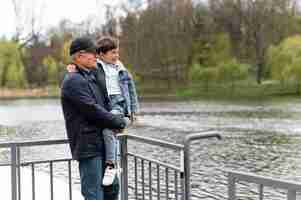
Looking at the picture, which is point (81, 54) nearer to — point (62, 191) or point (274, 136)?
point (62, 191)

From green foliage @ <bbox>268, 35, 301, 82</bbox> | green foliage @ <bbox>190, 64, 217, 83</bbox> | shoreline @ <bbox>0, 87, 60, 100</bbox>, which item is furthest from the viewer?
green foliage @ <bbox>190, 64, 217, 83</bbox>

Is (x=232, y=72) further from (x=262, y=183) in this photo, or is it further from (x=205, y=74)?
(x=262, y=183)

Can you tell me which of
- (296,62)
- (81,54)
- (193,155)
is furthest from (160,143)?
(296,62)

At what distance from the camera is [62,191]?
215 inches

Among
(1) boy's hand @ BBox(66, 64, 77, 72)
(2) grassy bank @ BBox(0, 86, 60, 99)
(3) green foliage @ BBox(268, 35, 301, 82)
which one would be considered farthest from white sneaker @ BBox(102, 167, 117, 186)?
(2) grassy bank @ BBox(0, 86, 60, 99)

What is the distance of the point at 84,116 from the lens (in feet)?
10.5

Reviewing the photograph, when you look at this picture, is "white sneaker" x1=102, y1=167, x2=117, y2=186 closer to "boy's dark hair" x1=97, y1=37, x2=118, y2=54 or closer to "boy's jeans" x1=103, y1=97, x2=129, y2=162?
"boy's jeans" x1=103, y1=97, x2=129, y2=162

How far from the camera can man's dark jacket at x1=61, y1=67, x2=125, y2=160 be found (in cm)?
317

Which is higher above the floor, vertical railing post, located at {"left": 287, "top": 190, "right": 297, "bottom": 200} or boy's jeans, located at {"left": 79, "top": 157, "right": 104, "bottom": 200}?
vertical railing post, located at {"left": 287, "top": 190, "right": 297, "bottom": 200}

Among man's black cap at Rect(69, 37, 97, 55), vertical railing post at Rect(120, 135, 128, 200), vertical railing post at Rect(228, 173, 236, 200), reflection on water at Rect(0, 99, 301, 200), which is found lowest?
reflection on water at Rect(0, 99, 301, 200)

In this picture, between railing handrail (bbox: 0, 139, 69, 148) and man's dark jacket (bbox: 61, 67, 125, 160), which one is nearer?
man's dark jacket (bbox: 61, 67, 125, 160)

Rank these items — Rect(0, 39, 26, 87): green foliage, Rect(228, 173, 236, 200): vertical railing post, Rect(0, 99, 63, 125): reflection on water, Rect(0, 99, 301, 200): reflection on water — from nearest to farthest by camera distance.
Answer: Rect(228, 173, 236, 200): vertical railing post, Rect(0, 99, 301, 200): reflection on water, Rect(0, 99, 63, 125): reflection on water, Rect(0, 39, 26, 87): green foliage

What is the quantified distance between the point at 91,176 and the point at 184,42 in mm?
54873

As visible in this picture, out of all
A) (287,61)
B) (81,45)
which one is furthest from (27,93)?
(81,45)
